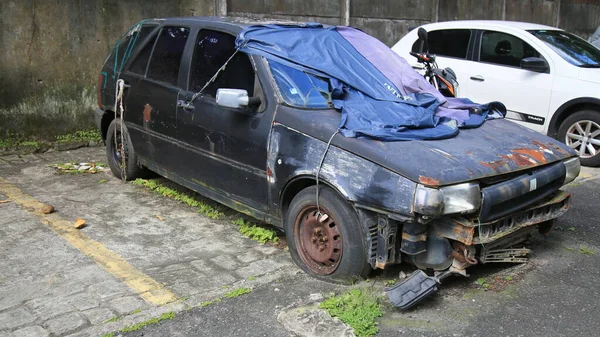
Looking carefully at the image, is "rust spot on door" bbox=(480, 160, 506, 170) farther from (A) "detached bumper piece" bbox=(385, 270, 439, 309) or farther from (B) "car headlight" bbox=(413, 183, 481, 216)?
(A) "detached bumper piece" bbox=(385, 270, 439, 309)

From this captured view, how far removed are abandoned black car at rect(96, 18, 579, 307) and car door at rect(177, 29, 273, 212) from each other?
0.5 inches

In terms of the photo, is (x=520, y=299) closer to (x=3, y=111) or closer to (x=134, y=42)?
(x=134, y=42)

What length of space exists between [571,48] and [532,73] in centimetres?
78

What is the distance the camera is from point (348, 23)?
35.3ft

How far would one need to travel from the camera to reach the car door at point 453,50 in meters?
8.07

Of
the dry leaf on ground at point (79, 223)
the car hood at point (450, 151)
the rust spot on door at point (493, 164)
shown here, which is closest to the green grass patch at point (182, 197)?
the dry leaf on ground at point (79, 223)

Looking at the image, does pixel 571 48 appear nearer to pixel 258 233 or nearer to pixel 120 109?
pixel 258 233

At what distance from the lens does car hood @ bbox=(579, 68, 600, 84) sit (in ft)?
23.5

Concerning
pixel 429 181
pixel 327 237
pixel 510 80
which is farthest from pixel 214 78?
pixel 510 80

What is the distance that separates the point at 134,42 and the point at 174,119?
1.32 metres

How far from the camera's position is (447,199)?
3.47 m

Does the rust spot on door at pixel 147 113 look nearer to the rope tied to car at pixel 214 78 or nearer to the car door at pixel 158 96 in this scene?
the car door at pixel 158 96

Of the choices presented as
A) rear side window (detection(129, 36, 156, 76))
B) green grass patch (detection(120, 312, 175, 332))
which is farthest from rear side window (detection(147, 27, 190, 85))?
green grass patch (detection(120, 312, 175, 332))

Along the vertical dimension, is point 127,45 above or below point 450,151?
above
